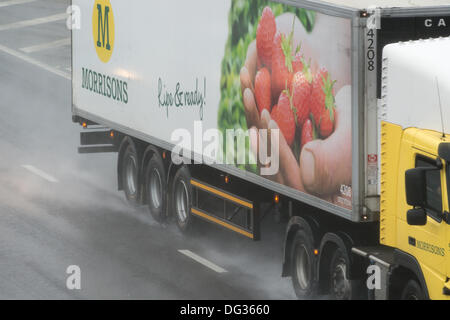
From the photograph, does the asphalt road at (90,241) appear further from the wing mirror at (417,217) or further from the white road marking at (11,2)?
the white road marking at (11,2)

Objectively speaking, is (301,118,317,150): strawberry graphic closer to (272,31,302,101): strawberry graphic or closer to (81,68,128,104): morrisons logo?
(272,31,302,101): strawberry graphic

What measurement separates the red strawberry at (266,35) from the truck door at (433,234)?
389cm

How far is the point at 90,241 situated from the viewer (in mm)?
19953

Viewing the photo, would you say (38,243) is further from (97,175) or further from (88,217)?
(97,175)

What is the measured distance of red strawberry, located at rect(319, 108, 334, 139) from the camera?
1487 cm

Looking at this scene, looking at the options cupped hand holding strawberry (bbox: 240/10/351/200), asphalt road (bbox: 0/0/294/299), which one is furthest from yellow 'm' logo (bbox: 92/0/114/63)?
cupped hand holding strawberry (bbox: 240/10/351/200)

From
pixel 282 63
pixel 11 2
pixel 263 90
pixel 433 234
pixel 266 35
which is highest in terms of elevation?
pixel 266 35

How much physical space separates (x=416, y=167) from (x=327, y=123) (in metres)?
2.43

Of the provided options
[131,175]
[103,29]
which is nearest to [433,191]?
Result: [131,175]

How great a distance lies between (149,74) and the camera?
2078 cm

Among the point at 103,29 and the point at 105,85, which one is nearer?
the point at 103,29

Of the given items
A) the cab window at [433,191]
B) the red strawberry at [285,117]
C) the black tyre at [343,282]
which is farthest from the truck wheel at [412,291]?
the red strawberry at [285,117]

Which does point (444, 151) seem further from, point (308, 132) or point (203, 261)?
point (203, 261)
